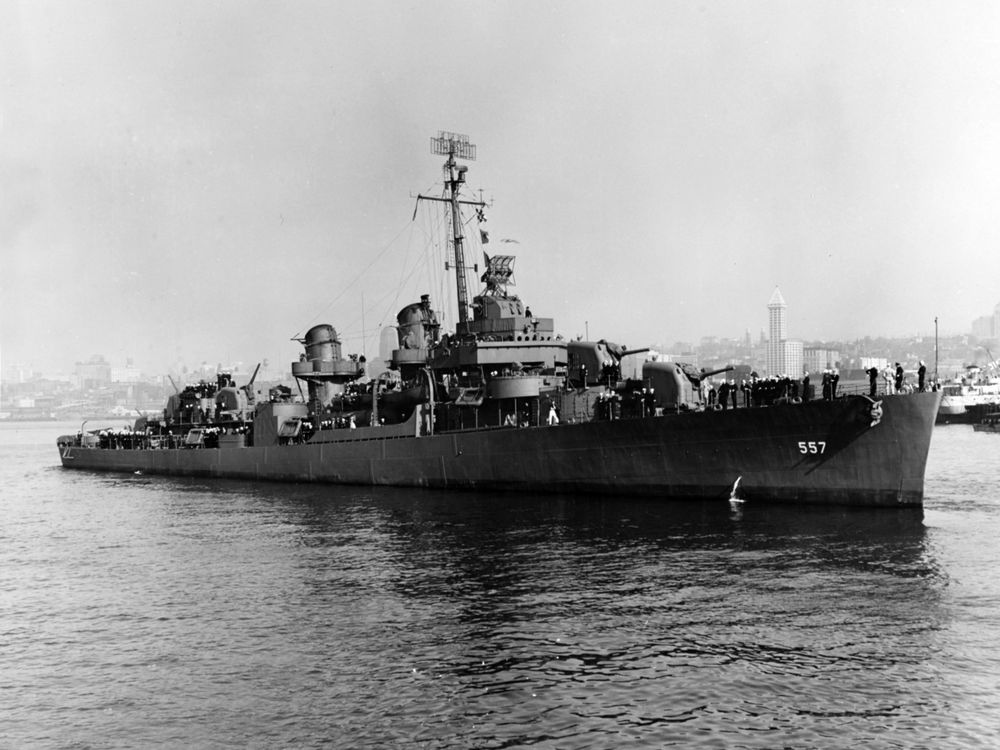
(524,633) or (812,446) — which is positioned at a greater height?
(812,446)

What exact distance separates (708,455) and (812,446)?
8.92 ft

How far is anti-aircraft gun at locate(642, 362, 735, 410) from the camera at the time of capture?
2538 centimetres

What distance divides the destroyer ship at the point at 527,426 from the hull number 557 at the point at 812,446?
0.04 meters

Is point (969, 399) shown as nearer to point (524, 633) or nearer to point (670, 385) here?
point (670, 385)

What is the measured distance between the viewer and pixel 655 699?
9.98 m

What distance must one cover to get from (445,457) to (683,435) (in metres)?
9.01

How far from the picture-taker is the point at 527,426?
88.7 ft

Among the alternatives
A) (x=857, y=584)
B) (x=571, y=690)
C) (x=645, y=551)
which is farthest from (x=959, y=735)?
(x=645, y=551)

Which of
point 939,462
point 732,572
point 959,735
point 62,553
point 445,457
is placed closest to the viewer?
point 959,735

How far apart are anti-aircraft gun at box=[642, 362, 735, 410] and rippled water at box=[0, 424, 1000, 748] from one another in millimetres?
3798

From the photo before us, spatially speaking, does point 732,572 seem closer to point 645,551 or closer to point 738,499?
point 645,551

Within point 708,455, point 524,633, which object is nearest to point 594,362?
point 708,455

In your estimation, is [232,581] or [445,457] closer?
[232,581]

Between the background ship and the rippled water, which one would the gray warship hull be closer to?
the rippled water
